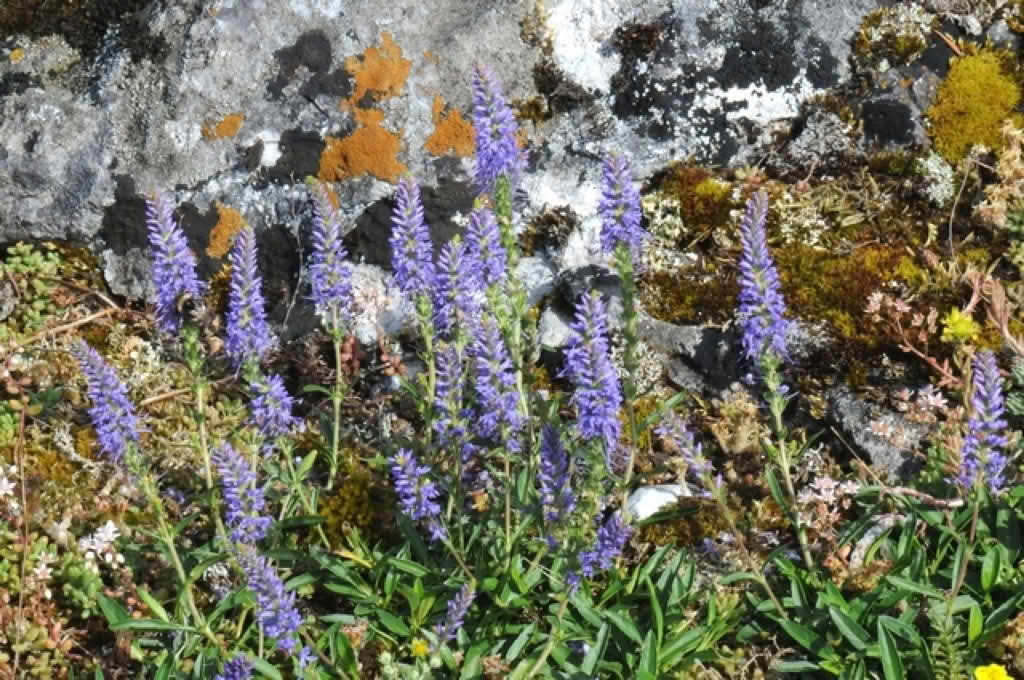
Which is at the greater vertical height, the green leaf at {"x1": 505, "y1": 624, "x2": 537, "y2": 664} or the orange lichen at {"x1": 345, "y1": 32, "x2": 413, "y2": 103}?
the orange lichen at {"x1": 345, "y1": 32, "x2": 413, "y2": 103}

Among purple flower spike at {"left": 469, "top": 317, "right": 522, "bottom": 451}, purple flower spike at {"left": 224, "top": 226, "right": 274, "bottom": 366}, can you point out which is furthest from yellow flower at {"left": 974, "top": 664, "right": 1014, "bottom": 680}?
purple flower spike at {"left": 224, "top": 226, "right": 274, "bottom": 366}

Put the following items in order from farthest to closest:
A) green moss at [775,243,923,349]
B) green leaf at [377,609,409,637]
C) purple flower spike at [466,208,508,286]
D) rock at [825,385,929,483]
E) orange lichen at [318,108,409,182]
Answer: orange lichen at [318,108,409,182] < green moss at [775,243,923,349] < rock at [825,385,929,483] < green leaf at [377,609,409,637] < purple flower spike at [466,208,508,286]

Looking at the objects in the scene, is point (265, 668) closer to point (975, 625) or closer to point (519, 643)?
point (519, 643)

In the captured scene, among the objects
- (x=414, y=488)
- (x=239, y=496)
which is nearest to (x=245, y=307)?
(x=239, y=496)

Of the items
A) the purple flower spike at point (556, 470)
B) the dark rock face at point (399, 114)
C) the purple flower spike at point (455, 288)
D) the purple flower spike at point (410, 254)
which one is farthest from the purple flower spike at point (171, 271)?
the dark rock face at point (399, 114)

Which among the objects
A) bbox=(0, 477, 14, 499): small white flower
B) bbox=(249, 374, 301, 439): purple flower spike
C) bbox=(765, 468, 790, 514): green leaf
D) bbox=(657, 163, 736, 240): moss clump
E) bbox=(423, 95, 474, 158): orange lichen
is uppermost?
bbox=(423, 95, 474, 158): orange lichen

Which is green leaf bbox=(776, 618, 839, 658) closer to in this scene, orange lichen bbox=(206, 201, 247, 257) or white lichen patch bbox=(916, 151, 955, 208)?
white lichen patch bbox=(916, 151, 955, 208)
